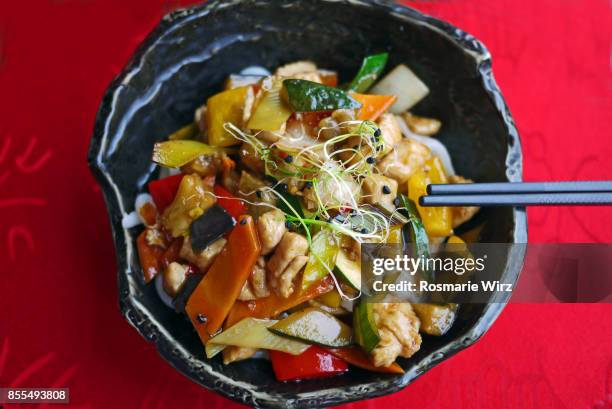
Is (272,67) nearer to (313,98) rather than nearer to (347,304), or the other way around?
(313,98)

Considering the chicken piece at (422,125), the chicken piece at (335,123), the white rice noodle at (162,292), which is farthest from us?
the chicken piece at (422,125)

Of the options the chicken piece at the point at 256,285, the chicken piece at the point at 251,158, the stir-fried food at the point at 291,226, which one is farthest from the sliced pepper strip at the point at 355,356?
the chicken piece at the point at 251,158

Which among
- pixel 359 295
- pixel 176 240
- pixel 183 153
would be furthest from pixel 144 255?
pixel 359 295

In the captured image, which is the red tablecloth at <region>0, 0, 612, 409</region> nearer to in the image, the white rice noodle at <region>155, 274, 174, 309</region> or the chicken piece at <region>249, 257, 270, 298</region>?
the white rice noodle at <region>155, 274, 174, 309</region>

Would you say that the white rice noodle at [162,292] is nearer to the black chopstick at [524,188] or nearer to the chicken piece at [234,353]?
the chicken piece at [234,353]

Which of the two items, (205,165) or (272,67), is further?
(272,67)

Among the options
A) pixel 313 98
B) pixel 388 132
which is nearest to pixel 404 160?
pixel 388 132
